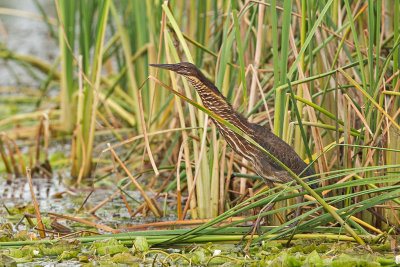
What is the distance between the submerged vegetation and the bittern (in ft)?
0.39

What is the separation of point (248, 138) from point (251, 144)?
101cm

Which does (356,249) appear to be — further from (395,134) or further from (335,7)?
(335,7)

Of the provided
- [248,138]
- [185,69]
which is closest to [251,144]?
[185,69]

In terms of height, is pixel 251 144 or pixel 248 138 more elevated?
pixel 248 138

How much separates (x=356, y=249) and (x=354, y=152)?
0.87m

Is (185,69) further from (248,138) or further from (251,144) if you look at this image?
(248,138)

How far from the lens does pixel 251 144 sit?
4234 mm

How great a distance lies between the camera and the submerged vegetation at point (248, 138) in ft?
12.4

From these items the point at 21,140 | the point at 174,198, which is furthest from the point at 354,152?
the point at 21,140

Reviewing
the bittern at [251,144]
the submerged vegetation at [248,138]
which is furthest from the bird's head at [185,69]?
the submerged vegetation at [248,138]

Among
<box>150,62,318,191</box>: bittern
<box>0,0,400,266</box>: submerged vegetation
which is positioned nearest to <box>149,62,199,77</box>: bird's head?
<box>150,62,318,191</box>: bittern

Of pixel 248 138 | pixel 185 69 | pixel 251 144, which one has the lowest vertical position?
pixel 251 144

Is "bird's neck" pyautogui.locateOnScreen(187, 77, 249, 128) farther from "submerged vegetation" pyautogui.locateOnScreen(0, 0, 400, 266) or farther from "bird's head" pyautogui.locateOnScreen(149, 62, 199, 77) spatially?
"submerged vegetation" pyautogui.locateOnScreen(0, 0, 400, 266)

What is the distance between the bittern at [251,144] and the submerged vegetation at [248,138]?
12 cm
